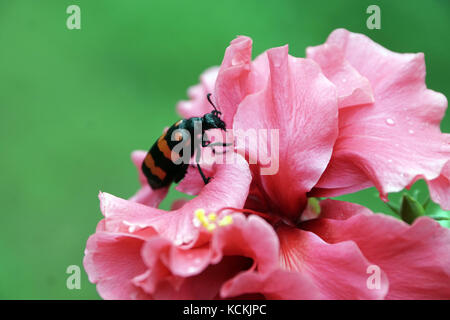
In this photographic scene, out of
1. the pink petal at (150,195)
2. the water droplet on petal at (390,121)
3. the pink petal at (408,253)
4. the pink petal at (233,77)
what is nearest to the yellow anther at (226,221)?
the pink petal at (408,253)

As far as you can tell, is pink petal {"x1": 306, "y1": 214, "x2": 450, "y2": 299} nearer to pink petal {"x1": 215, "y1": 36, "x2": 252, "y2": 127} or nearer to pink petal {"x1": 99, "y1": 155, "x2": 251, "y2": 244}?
pink petal {"x1": 99, "y1": 155, "x2": 251, "y2": 244}

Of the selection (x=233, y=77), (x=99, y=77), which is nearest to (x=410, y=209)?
(x=233, y=77)

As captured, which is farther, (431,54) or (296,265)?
(431,54)

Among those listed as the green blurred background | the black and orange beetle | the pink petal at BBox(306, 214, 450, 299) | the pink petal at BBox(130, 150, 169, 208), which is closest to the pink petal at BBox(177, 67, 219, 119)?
the black and orange beetle
